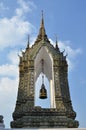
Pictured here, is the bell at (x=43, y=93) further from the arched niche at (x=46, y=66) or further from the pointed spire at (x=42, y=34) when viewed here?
the pointed spire at (x=42, y=34)

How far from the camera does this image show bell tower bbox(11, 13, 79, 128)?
22.4 meters

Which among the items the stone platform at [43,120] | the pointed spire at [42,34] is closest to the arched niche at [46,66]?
the stone platform at [43,120]

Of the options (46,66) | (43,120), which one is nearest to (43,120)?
(43,120)

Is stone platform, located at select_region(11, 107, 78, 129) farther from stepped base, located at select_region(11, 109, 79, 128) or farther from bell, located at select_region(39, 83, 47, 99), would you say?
bell, located at select_region(39, 83, 47, 99)

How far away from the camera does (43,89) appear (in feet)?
80.3

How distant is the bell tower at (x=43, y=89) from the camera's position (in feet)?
73.4

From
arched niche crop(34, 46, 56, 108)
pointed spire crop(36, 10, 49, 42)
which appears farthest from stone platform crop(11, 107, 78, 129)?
pointed spire crop(36, 10, 49, 42)

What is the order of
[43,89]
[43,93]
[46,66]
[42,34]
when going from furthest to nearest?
[42,34]
[46,66]
[43,89]
[43,93]

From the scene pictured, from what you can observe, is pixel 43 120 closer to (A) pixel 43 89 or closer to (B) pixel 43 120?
(B) pixel 43 120

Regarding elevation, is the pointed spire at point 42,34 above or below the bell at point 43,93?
above

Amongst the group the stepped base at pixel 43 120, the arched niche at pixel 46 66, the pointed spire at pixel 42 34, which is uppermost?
the pointed spire at pixel 42 34

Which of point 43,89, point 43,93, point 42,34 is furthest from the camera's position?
point 42,34

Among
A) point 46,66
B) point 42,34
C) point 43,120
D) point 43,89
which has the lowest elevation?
point 43,120

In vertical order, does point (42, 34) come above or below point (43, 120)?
above
